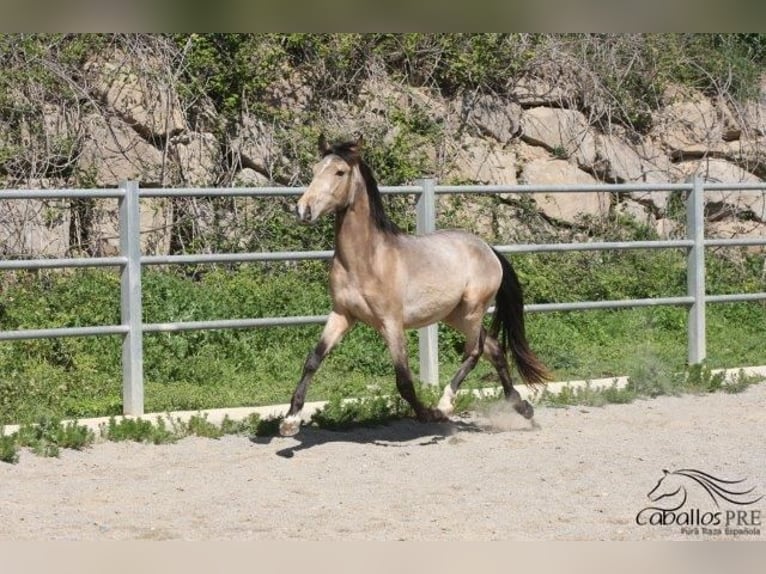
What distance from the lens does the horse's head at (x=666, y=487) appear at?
5672mm

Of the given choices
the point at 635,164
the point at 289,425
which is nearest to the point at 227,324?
the point at 289,425

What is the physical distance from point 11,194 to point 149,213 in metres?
4.11

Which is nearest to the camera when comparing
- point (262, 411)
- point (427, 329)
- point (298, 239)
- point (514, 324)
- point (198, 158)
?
point (262, 411)

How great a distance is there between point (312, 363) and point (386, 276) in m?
0.66

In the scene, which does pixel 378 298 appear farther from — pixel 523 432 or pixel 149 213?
pixel 149 213

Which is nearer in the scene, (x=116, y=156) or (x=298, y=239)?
(x=298, y=239)

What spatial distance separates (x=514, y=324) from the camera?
793 cm

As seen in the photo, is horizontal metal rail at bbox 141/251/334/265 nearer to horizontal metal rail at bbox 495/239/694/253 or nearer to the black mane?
the black mane

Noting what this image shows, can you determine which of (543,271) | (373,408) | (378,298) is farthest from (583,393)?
(543,271)

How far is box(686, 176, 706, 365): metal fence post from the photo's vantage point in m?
9.80

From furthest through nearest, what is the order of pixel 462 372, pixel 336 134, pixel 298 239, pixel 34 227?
pixel 336 134 < pixel 298 239 < pixel 34 227 < pixel 462 372

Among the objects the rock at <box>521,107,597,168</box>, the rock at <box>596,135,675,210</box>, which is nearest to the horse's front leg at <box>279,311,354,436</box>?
the rock at <box>521,107,597,168</box>

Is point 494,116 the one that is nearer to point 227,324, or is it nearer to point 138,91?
point 138,91

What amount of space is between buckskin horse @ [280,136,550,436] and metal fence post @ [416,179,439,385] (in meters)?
1.01
